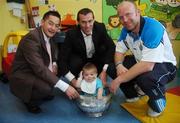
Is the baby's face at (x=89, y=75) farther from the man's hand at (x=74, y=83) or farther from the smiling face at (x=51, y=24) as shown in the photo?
the smiling face at (x=51, y=24)

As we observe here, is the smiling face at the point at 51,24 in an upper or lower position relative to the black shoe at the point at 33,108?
upper

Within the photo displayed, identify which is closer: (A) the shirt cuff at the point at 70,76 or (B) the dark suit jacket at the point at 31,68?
(B) the dark suit jacket at the point at 31,68

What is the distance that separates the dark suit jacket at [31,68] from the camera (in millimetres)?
2025

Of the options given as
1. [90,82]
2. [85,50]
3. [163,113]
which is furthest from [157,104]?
[85,50]

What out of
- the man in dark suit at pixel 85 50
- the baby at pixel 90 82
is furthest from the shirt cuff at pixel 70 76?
the baby at pixel 90 82

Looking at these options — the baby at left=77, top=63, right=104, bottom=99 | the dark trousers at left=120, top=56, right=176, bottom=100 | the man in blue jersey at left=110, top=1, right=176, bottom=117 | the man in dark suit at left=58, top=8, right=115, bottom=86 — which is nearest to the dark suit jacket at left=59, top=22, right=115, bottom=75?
the man in dark suit at left=58, top=8, right=115, bottom=86

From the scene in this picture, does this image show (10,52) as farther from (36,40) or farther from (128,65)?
(128,65)

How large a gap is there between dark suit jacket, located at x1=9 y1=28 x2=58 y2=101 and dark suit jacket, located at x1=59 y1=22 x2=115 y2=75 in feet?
0.76

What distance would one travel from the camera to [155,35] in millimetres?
1926

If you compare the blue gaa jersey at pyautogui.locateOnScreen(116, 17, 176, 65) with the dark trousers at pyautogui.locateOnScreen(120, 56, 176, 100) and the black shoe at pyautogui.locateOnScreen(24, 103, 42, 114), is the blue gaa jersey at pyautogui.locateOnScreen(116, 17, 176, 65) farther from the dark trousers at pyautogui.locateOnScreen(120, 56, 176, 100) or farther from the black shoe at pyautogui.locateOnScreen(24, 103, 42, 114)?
the black shoe at pyautogui.locateOnScreen(24, 103, 42, 114)

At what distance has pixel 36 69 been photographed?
2.03 m

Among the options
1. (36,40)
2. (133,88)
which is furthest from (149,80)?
(36,40)

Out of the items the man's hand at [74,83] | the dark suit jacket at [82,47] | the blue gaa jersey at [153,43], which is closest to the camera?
the blue gaa jersey at [153,43]

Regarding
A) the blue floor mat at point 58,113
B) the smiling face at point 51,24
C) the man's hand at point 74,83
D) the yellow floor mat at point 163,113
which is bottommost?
the blue floor mat at point 58,113
